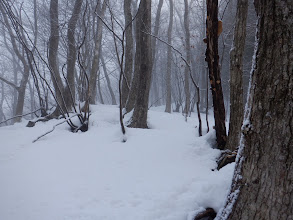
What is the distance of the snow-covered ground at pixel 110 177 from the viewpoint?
1557 millimetres

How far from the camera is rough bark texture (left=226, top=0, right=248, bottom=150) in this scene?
2.50m

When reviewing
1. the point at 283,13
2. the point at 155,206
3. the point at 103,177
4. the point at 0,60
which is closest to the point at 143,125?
A: the point at 103,177

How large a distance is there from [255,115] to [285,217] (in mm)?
533

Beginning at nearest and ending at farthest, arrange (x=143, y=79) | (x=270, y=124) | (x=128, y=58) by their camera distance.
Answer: (x=270, y=124) < (x=143, y=79) < (x=128, y=58)

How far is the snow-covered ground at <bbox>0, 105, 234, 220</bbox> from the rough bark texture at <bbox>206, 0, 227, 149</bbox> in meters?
0.20

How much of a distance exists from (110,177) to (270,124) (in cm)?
161

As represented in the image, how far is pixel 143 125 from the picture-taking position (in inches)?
162

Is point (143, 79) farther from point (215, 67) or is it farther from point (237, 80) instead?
point (237, 80)

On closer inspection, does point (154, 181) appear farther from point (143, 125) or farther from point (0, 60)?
point (0, 60)

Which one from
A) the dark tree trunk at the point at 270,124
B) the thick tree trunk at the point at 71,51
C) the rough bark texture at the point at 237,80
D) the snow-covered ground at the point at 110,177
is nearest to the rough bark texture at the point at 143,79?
the snow-covered ground at the point at 110,177

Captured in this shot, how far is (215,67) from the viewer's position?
97.8 inches

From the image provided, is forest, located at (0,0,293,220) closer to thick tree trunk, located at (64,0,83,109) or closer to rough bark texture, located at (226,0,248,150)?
rough bark texture, located at (226,0,248,150)

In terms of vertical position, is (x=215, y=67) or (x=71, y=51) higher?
(x=71, y=51)

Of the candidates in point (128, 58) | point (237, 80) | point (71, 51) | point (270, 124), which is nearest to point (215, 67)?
point (237, 80)
